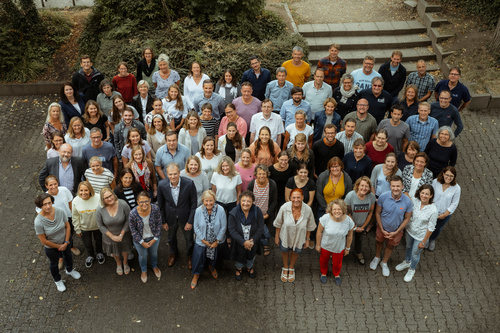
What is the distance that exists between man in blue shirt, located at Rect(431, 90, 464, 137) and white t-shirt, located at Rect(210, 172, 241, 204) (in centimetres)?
453

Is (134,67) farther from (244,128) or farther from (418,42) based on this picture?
(418,42)

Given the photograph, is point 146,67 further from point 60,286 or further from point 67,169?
point 60,286

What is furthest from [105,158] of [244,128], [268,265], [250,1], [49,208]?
[250,1]

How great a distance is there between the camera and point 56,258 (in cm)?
756

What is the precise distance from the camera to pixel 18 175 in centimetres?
1036

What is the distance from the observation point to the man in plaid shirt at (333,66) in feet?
35.5

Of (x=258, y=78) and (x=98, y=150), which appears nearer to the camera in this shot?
(x=98, y=150)

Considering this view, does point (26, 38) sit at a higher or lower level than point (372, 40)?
lower

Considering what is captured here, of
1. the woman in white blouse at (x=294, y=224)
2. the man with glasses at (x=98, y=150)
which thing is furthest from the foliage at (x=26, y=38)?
the woman in white blouse at (x=294, y=224)

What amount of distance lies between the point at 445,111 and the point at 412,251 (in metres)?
3.28

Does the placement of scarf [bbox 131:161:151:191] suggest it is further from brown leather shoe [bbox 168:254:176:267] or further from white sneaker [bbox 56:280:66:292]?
white sneaker [bbox 56:280:66:292]

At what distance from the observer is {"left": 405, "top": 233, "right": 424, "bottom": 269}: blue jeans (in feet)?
25.9

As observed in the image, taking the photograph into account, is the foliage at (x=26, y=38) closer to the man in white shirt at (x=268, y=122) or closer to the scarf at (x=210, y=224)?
the man in white shirt at (x=268, y=122)

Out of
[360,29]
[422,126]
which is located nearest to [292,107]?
[422,126]
